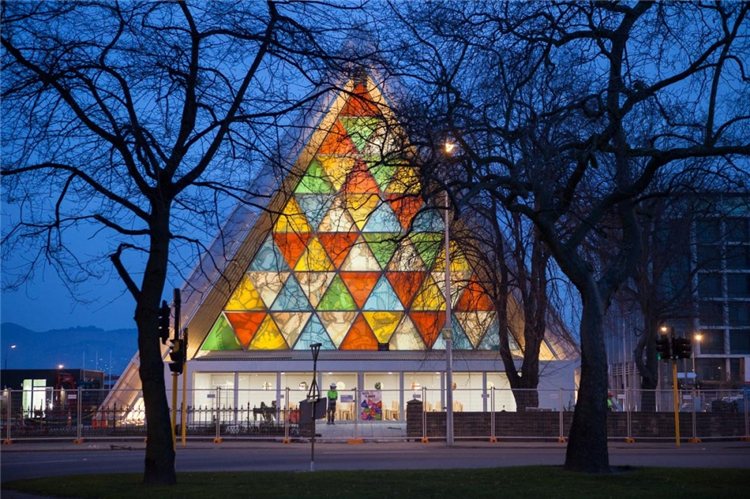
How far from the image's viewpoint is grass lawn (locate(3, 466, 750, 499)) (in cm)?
1405

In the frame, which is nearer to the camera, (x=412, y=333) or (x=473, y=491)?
(x=473, y=491)

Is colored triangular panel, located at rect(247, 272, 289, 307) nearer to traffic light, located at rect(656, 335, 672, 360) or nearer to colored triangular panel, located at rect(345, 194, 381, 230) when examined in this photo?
colored triangular panel, located at rect(345, 194, 381, 230)

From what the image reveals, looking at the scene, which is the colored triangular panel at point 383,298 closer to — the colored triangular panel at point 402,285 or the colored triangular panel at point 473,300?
the colored triangular panel at point 402,285

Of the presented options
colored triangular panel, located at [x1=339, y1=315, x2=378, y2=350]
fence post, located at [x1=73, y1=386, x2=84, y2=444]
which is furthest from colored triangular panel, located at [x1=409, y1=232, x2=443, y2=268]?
colored triangular panel, located at [x1=339, y1=315, x2=378, y2=350]

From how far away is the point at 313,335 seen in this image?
4259 centimetres

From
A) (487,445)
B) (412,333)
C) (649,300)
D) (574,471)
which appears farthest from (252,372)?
(574,471)

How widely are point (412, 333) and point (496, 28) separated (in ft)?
90.3

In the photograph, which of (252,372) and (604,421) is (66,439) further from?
(604,421)

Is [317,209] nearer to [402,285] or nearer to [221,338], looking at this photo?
[402,285]

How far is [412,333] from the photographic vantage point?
4322 cm

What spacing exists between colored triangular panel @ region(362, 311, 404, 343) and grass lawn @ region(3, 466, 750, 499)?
81.3ft

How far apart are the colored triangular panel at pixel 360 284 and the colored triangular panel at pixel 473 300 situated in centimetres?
595

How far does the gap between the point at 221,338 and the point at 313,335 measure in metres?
4.01

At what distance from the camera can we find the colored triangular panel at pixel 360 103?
1471 cm
